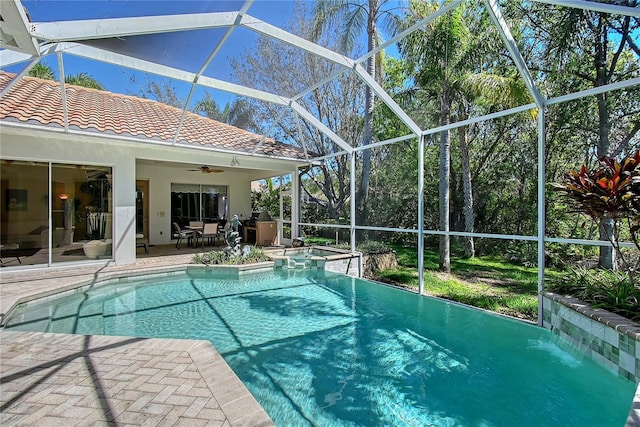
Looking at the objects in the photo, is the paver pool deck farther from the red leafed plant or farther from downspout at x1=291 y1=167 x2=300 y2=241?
downspout at x1=291 y1=167 x2=300 y2=241

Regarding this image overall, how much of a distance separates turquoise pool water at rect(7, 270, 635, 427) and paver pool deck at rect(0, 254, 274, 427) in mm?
564

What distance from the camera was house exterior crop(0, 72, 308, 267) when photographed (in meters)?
8.05

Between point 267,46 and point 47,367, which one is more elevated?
point 267,46

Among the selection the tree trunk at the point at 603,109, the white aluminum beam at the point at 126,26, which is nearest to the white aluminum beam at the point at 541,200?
the white aluminum beam at the point at 126,26

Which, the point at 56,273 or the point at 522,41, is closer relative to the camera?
the point at 56,273

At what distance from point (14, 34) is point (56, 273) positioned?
6.23 metres

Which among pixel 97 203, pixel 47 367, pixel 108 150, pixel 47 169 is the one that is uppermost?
pixel 108 150

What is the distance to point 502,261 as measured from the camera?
13.2 metres

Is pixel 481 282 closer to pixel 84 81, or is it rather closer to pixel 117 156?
pixel 117 156

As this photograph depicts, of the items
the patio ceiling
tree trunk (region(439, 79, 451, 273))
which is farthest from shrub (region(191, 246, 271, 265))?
tree trunk (region(439, 79, 451, 273))

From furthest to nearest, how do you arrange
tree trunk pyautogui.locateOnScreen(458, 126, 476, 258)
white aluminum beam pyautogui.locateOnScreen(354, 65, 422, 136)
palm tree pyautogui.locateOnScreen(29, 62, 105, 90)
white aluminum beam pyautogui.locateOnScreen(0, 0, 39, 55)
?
palm tree pyautogui.locateOnScreen(29, 62, 105, 90)
tree trunk pyautogui.locateOnScreen(458, 126, 476, 258)
white aluminum beam pyautogui.locateOnScreen(354, 65, 422, 136)
white aluminum beam pyautogui.locateOnScreen(0, 0, 39, 55)

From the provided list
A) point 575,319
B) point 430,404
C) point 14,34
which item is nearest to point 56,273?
point 14,34

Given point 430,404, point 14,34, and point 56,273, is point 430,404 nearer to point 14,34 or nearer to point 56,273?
point 14,34

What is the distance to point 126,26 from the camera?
4.91 metres
